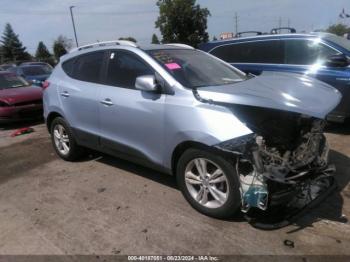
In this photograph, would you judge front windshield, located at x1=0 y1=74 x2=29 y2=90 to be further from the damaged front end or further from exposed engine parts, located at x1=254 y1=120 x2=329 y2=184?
exposed engine parts, located at x1=254 y1=120 x2=329 y2=184

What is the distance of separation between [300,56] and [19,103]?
21.1ft

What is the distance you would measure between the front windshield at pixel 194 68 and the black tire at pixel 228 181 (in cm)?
77

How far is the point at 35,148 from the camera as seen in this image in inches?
269

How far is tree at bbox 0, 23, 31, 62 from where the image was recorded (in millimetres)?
76062

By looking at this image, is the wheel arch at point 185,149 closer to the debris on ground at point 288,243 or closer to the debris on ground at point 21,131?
the debris on ground at point 288,243

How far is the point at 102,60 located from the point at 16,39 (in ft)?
Answer: 281

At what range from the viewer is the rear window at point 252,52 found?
7.30m

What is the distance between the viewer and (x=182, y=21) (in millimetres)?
35594

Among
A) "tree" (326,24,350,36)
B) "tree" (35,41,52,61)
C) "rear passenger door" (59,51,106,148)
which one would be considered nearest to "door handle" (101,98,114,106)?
"rear passenger door" (59,51,106,148)

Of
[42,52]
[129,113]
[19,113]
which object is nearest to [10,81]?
[19,113]

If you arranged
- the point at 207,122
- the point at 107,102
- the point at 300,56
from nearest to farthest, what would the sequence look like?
the point at 207,122, the point at 107,102, the point at 300,56

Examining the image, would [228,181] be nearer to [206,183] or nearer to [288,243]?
[206,183]

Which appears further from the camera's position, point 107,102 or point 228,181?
point 107,102

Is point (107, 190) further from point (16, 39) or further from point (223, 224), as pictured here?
point (16, 39)
